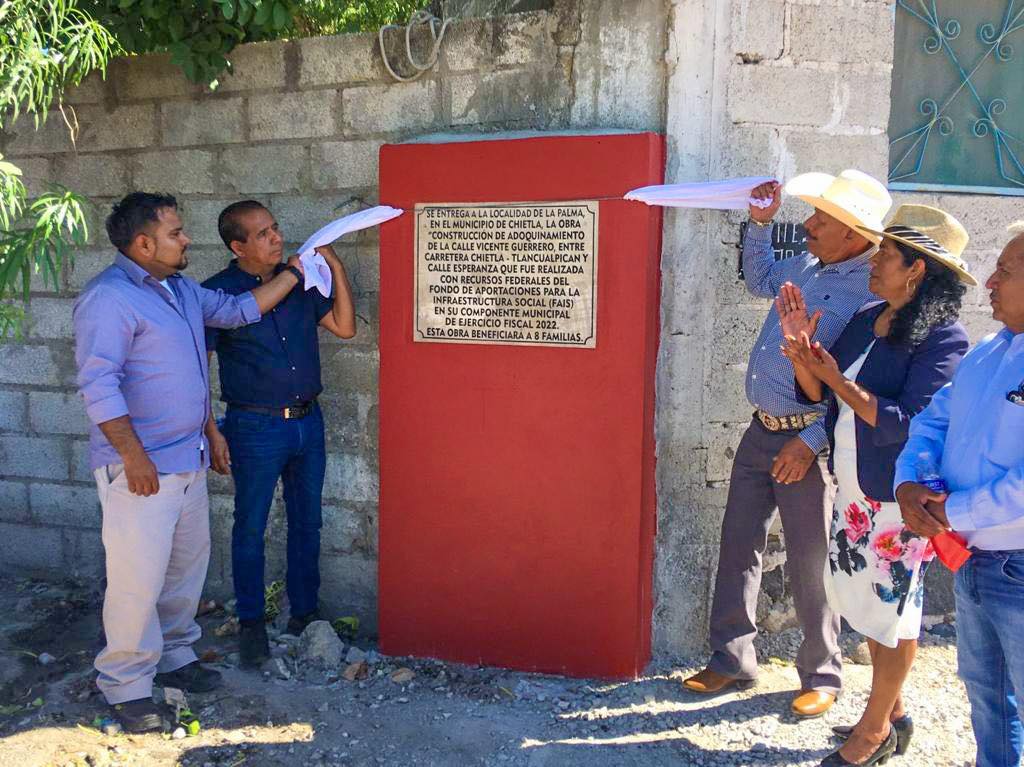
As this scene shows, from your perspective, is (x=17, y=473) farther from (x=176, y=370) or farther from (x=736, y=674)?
(x=736, y=674)

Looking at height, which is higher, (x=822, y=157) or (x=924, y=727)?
(x=822, y=157)

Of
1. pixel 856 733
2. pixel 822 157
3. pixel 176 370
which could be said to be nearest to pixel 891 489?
pixel 856 733

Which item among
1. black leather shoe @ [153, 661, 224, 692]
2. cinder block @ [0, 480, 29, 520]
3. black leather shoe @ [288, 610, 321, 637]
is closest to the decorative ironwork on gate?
black leather shoe @ [288, 610, 321, 637]

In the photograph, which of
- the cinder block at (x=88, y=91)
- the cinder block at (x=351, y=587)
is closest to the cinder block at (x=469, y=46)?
the cinder block at (x=88, y=91)

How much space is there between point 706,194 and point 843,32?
1.05m

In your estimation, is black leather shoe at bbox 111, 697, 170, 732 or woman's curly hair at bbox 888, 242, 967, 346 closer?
woman's curly hair at bbox 888, 242, 967, 346

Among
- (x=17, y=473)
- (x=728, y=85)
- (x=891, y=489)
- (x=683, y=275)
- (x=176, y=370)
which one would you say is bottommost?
(x=17, y=473)

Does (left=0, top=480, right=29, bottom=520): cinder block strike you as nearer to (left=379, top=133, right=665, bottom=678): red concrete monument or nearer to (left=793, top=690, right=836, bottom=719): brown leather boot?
(left=379, top=133, right=665, bottom=678): red concrete monument

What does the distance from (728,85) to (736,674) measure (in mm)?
2364

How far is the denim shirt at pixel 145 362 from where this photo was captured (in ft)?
11.9

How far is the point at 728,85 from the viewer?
4027mm

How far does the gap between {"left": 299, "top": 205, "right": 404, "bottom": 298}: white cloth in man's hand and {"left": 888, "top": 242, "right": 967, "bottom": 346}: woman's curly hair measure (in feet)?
6.82

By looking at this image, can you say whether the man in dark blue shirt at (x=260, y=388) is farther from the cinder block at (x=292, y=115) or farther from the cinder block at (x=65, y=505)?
the cinder block at (x=65, y=505)

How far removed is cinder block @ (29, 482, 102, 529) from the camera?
17.5ft
